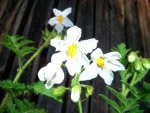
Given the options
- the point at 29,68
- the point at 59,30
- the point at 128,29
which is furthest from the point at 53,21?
the point at 128,29

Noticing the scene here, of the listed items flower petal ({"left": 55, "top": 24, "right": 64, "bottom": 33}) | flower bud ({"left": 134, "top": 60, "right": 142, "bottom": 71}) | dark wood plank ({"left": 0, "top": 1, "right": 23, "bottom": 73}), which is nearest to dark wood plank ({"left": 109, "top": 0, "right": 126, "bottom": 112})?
dark wood plank ({"left": 0, "top": 1, "right": 23, "bottom": 73})

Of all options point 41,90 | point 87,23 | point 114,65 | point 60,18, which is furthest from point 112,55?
point 87,23

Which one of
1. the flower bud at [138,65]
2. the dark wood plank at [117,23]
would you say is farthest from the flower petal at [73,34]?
the dark wood plank at [117,23]

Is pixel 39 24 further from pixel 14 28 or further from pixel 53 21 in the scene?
pixel 53 21

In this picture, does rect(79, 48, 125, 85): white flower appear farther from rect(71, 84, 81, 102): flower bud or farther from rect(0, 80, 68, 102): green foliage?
rect(0, 80, 68, 102): green foliage

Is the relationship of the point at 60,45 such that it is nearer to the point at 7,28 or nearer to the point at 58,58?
the point at 58,58

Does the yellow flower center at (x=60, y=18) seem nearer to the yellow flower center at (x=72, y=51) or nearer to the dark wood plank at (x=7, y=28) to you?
the dark wood plank at (x=7, y=28)

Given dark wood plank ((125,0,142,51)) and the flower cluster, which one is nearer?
the flower cluster
